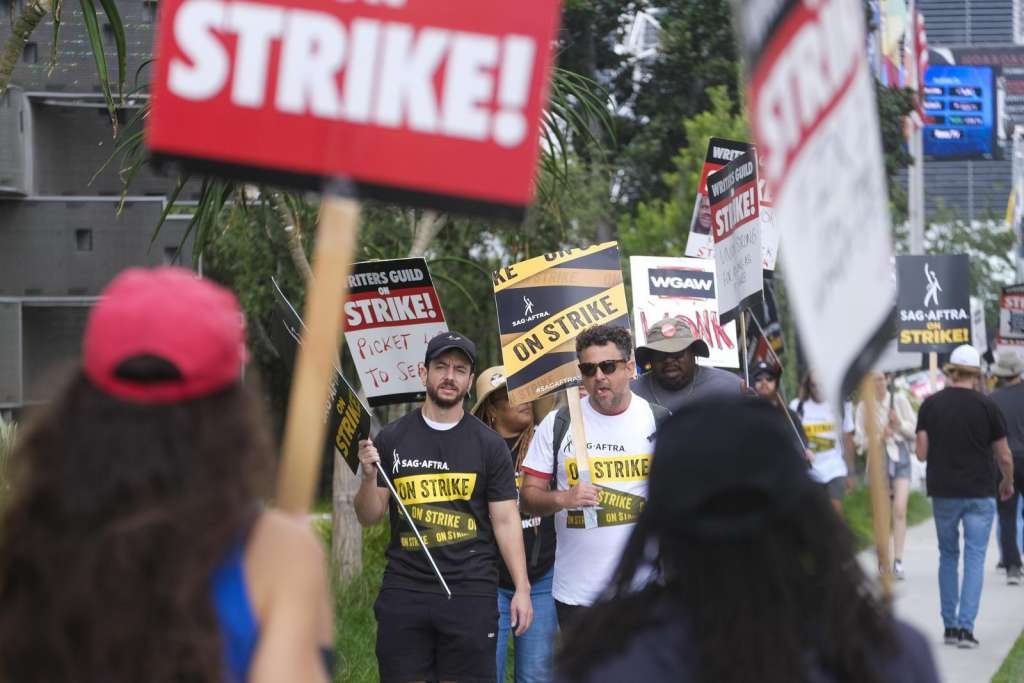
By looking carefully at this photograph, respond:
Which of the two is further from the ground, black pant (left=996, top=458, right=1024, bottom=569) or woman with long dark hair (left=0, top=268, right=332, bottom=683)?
woman with long dark hair (left=0, top=268, right=332, bottom=683)

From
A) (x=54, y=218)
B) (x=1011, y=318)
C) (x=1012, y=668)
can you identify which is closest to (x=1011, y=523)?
(x=1011, y=318)

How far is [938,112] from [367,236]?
2222 cm

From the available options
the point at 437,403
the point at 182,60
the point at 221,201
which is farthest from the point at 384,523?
the point at 182,60

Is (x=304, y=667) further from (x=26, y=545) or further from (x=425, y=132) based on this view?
(x=425, y=132)

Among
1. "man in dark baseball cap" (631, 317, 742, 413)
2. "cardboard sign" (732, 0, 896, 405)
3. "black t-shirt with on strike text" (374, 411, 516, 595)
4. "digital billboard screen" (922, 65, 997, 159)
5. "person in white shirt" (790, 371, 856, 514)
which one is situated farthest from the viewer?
"digital billboard screen" (922, 65, 997, 159)

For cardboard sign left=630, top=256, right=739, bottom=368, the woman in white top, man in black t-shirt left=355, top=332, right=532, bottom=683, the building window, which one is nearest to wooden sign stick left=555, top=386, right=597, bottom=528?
man in black t-shirt left=355, top=332, right=532, bottom=683

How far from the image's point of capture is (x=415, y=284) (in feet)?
25.8

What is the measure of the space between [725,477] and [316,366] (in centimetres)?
69

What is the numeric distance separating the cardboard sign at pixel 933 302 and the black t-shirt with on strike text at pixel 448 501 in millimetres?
10991

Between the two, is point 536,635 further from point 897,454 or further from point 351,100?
point 897,454

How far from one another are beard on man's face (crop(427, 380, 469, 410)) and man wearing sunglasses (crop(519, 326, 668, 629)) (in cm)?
42

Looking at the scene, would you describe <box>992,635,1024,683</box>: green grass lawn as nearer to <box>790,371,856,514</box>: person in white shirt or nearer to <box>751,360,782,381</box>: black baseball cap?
<box>751,360,782,381</box>: black baseball cap

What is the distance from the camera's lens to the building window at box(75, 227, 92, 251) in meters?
13.7

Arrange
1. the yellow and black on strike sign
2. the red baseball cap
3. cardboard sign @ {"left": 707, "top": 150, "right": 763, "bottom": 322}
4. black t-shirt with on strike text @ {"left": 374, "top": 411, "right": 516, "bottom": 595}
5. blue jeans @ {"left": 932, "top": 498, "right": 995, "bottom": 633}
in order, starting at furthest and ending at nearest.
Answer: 1. blue jeans @ {"left": 932, "top": 498, "right": 995, "bottom": 633}
2. cardboard sign @ {"left": 707, "top": 150, "right": 763, "bottom": 322}
3. the yellow and black on strike sign
4. black t-shirt with on strike text @ {"left": 374, "top": 411, "right": 516, "bottom": 595}
5. the red baseball cap
